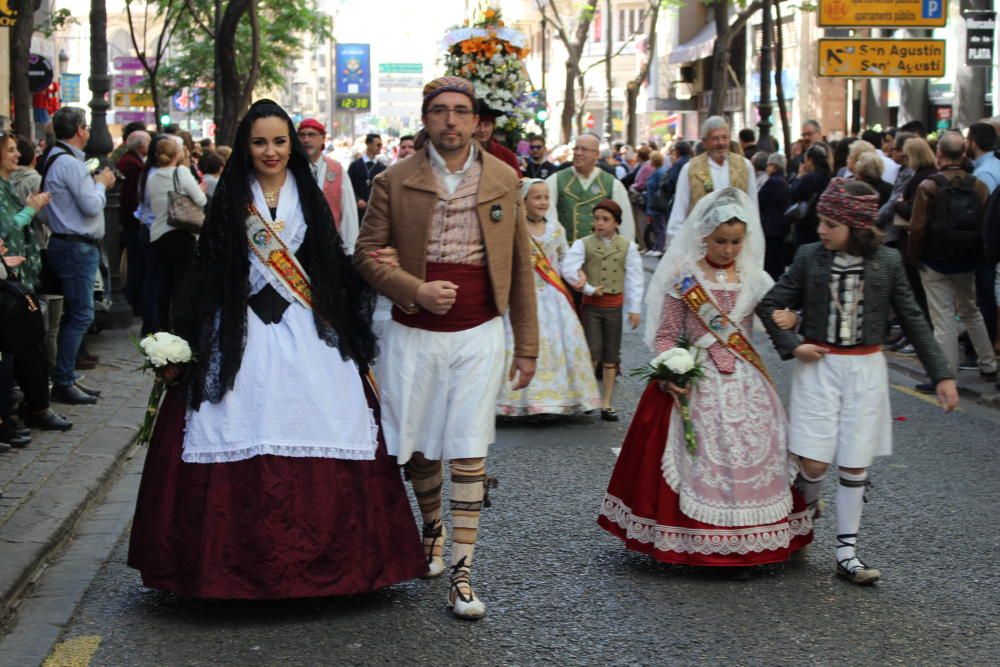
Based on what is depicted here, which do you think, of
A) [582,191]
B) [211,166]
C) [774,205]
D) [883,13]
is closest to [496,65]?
[582,191]

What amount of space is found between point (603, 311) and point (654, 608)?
16.5 ft

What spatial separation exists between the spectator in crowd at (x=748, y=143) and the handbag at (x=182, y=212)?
10.5 meters

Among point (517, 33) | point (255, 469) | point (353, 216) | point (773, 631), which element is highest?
point (517, 33)

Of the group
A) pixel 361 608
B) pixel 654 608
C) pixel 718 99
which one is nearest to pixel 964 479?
pixel 654 608

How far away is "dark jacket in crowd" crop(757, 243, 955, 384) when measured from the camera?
6.30 metres

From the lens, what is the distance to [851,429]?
6.28 metres

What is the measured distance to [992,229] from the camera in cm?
1075

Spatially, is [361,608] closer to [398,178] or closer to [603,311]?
[398,178]

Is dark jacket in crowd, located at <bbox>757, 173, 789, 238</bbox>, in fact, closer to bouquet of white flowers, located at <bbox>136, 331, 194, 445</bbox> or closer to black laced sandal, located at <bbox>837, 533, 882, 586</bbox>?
black laced sandal, located at <bbox>837, 533, 882, 586</bbox>

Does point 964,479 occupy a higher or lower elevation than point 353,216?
lower

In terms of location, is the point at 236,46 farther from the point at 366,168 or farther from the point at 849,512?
the point at 849,512

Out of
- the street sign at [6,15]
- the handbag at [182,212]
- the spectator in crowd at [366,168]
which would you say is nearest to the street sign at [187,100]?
the spectator in crowd at [366,168]

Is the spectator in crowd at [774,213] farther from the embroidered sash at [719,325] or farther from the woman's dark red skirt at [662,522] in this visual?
the woman's dark red skirt at [662,522]

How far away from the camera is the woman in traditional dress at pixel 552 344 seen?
10219 millimetres
